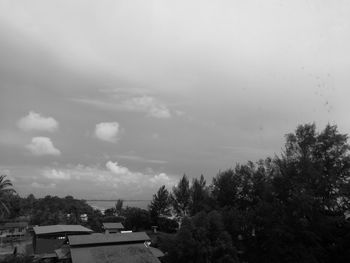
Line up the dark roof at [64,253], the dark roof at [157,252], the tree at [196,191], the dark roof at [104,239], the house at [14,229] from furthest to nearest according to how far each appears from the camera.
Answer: the house at [14,229] < the tree at [196,191] < the dark roof at [157,252] < the dark roof at [64,253] < the dark roof at [104,239]

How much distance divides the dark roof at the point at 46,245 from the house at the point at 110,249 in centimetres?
1826

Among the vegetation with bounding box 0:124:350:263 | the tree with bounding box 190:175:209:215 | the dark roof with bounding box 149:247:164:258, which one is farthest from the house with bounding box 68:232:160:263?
the tree with bounding box 190:175:209:215

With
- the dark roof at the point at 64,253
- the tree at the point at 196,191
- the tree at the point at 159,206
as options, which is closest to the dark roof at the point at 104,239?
the dark roof at the point at 64,253

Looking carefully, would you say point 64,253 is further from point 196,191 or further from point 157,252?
point 196,191

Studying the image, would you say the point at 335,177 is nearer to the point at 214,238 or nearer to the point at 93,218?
the point at 214,238

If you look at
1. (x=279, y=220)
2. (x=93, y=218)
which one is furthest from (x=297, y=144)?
(x=93, y=218)

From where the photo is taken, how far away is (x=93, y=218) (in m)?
92.9

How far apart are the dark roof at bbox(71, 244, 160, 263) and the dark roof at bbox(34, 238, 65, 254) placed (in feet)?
64.7

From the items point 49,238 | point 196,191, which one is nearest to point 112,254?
point 49,238

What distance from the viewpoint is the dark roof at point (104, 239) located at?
119ft

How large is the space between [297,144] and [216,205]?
14872 mm

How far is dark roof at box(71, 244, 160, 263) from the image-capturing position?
3403cm

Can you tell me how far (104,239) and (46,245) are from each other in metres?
20.4

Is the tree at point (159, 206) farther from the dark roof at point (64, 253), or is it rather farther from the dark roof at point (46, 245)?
the dark roof at point (64, 253)
